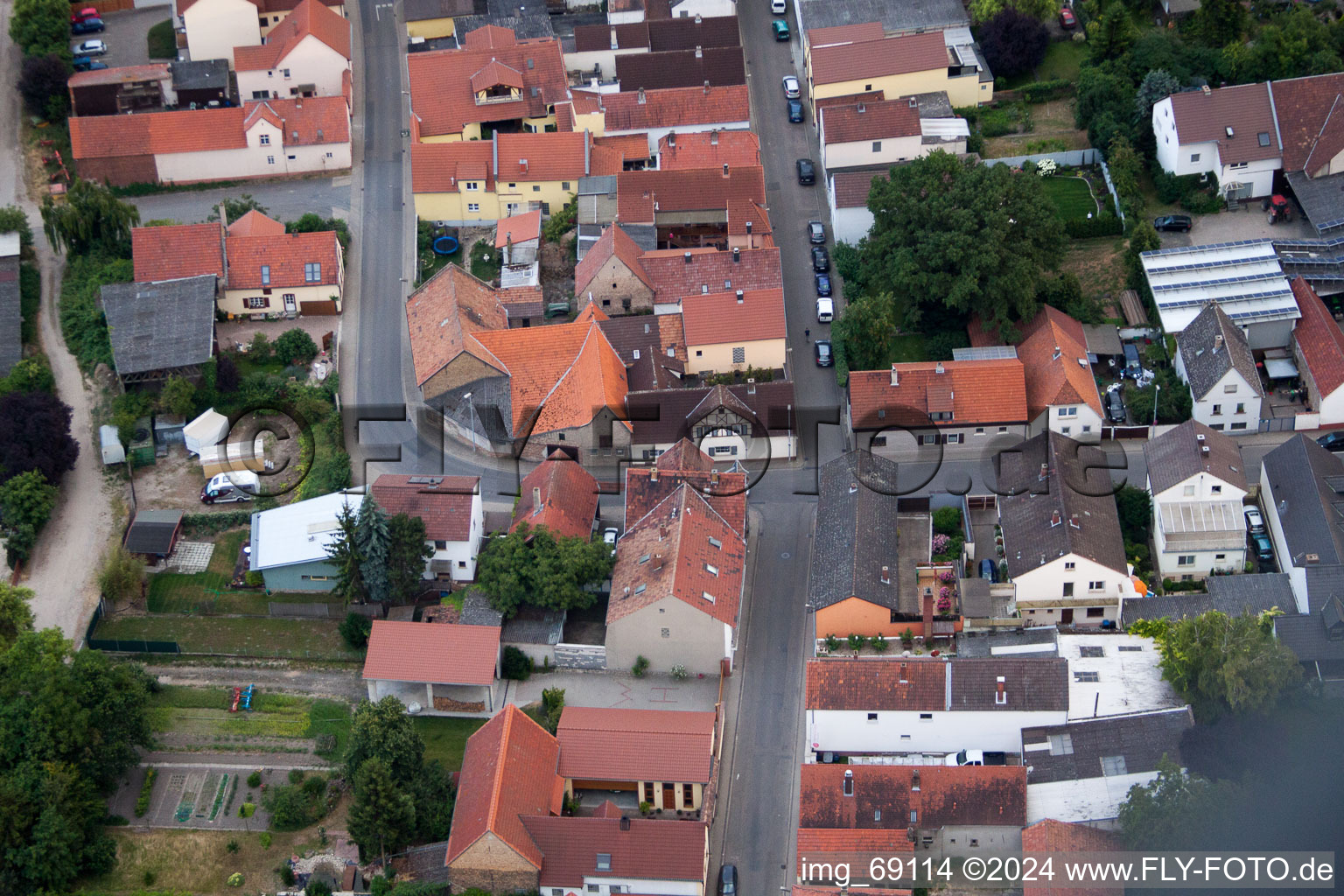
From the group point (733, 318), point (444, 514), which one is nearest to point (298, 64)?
point (733, 318)

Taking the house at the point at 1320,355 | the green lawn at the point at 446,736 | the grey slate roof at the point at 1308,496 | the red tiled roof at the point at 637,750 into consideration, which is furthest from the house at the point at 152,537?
the house at the point at 1320,355

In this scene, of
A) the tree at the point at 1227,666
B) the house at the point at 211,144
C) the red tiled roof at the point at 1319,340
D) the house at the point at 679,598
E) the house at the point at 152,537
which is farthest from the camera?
the house at the point at 211,144

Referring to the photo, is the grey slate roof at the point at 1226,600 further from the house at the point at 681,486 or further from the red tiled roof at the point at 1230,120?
the red tiled roof at the point at 1230,120

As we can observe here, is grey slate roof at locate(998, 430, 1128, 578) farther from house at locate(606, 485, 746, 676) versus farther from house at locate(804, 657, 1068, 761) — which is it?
house at locate(606, 485, 746, 676)

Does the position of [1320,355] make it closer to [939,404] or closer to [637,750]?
[939,404]

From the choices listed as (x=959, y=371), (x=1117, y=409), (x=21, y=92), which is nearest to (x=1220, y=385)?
(x=1117, y=409)

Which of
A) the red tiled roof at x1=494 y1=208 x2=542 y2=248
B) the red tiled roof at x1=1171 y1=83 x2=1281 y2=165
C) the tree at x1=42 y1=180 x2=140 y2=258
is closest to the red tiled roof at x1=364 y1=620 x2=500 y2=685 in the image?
the red tiled roof at x1=494 y1=208 x2=542 y2=248
